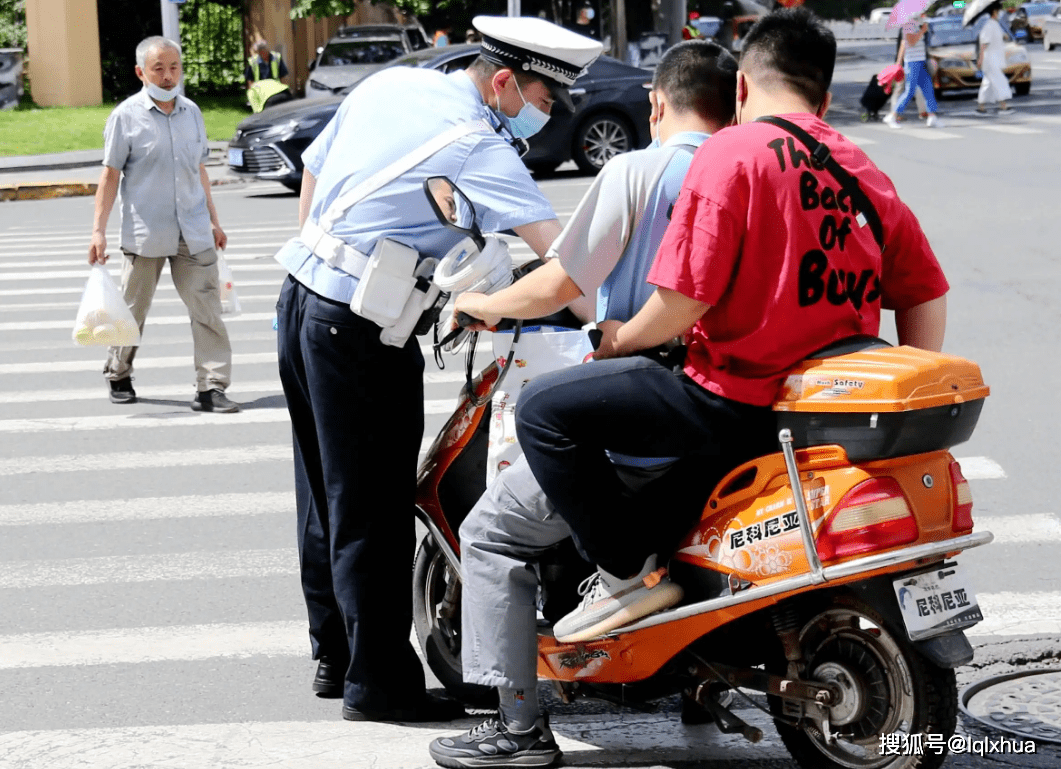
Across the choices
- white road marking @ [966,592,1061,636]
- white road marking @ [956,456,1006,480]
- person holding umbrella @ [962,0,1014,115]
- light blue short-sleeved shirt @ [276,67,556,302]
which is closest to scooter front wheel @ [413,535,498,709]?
light blue short-sleeved shirt @ [276,67,556,302]

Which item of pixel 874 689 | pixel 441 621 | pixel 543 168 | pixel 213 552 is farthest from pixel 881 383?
pixel 543 168

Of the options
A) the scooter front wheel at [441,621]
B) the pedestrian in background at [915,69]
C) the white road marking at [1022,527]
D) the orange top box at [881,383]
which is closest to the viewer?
the orange top box at [881,383]

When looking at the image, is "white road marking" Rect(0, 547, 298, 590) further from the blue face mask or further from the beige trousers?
the beige trousers

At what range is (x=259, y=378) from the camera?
893 cm

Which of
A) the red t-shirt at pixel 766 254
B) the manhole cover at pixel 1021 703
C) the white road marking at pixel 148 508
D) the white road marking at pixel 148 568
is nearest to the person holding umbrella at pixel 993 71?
the white road marking at pixel 148 508

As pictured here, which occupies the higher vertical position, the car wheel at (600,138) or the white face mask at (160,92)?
the white face mask at (160,92)

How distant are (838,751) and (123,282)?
6.02 m

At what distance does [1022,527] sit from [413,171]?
10.4 ft

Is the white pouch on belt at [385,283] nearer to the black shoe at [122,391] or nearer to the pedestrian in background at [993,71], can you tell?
the black shoe at [122,391]

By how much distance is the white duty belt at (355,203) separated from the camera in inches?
153

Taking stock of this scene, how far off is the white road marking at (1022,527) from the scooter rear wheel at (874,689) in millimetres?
2433

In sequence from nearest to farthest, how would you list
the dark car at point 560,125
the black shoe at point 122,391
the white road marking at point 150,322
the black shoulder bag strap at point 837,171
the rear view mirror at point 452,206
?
the black shoulder bag strap at point 837,171
the rear view mirror at point 452,206
the black shoe at point 122,391
the white road marking at point 150,322
the dark car at point 560,125

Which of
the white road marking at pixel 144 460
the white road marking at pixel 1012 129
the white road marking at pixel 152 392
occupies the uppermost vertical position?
the white road marking at pixel 144 460

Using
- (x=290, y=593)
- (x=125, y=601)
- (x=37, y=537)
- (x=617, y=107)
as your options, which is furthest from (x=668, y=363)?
(x=617, y=107)
